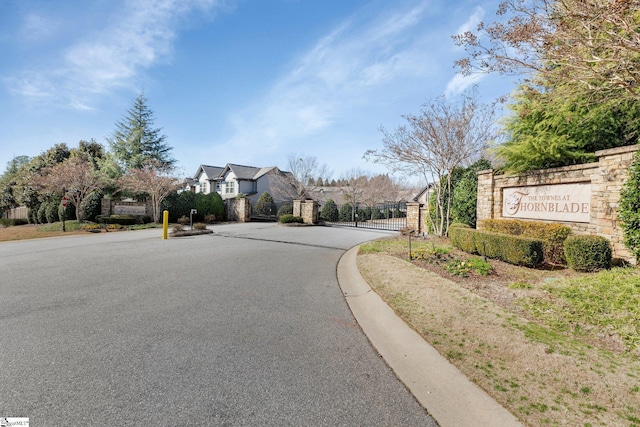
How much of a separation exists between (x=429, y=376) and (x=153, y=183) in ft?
78.0

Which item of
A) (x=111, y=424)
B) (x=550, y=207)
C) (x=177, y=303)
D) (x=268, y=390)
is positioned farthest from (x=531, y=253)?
(x=111, y=424)

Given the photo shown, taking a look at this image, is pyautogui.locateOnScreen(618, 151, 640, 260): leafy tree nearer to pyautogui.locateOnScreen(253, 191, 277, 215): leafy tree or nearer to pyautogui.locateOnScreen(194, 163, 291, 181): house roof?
pyautogui.locateOnScreen(253, 191, 277, 215): leafy tree

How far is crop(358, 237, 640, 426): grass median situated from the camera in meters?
2.42

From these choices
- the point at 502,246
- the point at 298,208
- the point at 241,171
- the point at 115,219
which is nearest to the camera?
the point at 502,246

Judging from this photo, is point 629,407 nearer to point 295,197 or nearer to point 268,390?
point 268,390

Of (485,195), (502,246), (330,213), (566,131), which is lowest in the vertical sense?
(502,246)

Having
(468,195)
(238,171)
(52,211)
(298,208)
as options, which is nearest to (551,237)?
(468,195)

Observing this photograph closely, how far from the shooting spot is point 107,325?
3883 millimetres

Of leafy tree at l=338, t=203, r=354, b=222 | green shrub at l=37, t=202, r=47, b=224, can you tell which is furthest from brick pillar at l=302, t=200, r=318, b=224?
green shrub at l=37, t=202, r=47, b=224

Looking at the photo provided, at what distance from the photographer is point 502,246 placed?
7535 mm

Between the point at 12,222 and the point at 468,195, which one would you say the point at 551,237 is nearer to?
the point at 468,195

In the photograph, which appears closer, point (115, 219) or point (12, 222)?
point (115, 219)

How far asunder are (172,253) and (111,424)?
8.14 meters

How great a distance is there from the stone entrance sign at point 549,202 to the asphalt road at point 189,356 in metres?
6.76
